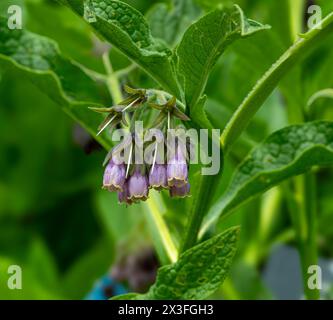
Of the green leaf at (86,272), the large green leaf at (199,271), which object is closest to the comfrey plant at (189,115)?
the large green leaf at (199,271)

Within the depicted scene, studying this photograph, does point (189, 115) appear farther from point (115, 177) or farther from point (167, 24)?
point (167, 24)

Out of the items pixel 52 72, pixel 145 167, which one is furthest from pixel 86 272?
pixel 145 167

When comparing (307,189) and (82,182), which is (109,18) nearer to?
(307,189)

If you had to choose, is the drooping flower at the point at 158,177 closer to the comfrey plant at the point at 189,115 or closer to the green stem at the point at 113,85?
the comfrey plant at the point at 189,115

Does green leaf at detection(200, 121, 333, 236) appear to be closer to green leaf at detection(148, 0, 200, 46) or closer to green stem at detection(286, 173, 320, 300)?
green stem at detection(286, 173, 320, 300)

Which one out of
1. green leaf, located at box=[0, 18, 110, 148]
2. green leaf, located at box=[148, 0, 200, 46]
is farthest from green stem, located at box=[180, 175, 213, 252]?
green leaf, located at box=[148, 0, 200, 46]
